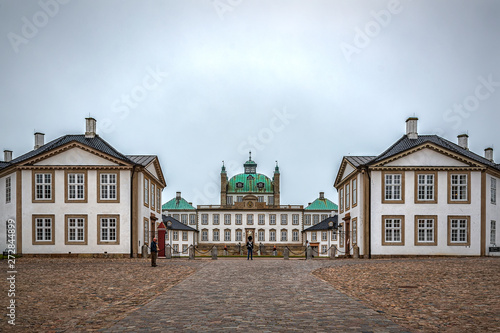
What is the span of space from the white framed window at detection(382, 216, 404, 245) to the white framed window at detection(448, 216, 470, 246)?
3.37 m

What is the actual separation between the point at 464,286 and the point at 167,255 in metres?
24.7

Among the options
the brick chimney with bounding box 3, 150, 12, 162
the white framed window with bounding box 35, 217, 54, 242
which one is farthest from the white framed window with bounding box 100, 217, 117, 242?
the brick chimney with bounding box 3, 150, 12, 162

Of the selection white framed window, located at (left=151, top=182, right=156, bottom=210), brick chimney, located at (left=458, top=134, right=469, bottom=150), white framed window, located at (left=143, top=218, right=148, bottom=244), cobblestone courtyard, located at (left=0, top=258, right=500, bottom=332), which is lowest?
white framed window, located at (left=143, top=218, right=148, bottom=244)

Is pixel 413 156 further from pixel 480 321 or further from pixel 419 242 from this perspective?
pixel 480 321

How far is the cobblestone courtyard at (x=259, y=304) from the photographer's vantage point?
869 centimetres

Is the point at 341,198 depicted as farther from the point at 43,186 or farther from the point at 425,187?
the point at 43,186

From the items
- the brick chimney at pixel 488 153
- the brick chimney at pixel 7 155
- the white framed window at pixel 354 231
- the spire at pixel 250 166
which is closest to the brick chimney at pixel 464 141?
the brick chimney at pixel 488 153

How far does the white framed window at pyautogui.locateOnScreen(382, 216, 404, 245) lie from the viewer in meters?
36.2

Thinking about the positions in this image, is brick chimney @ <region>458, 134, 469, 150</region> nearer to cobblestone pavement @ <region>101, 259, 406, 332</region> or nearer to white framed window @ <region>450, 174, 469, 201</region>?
white framed window @ <region>450, 174, 469, 201</region>

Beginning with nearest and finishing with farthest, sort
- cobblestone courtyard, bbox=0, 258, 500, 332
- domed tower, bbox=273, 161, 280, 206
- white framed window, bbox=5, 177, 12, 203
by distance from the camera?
cobblestone courtyard, bbox=0, 258, 500, 332, white framed window, bbox=5, 177, 12, 203, domed tower, bbox=273, 161, 280, 206

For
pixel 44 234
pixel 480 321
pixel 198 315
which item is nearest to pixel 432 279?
pixel 480 321

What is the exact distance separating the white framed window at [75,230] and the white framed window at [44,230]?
1256mm

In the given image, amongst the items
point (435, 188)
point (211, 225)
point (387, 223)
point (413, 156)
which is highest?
point (413, 156)

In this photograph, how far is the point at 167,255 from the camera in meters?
36.2
